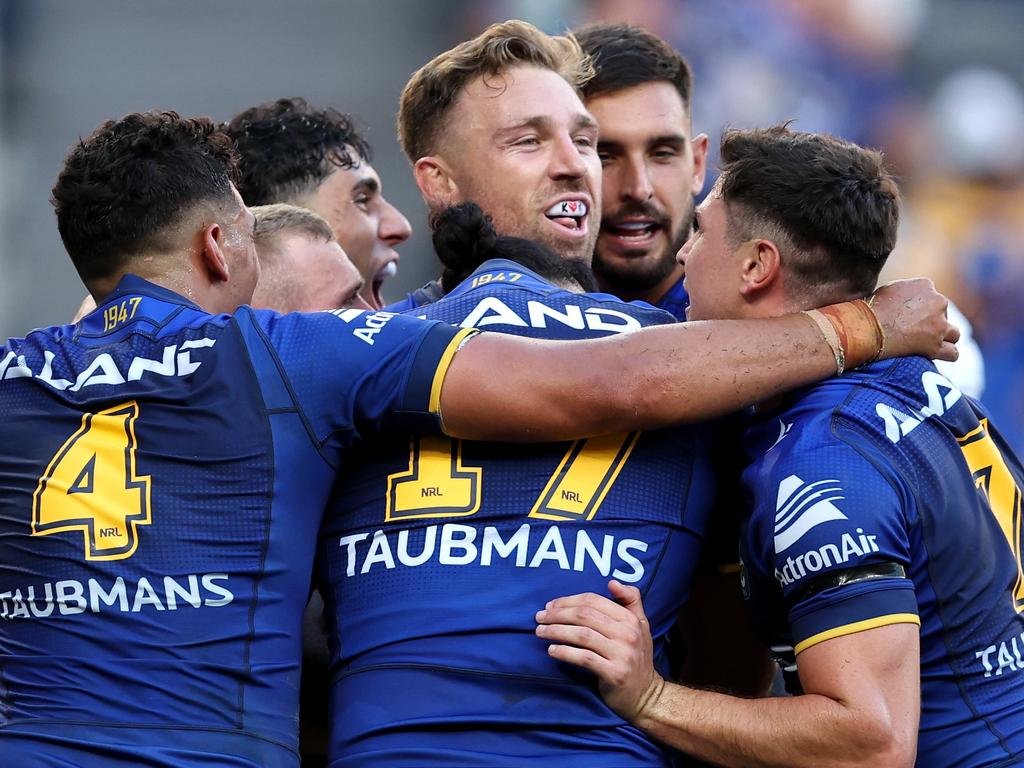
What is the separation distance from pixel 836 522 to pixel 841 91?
14.4m

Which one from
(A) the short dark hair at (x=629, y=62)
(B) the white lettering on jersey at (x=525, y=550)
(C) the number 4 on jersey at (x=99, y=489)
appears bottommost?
(B) the white lettering on jersey at (x=525, y=550)

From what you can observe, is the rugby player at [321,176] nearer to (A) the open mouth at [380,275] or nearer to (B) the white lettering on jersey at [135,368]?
(A) the open mouth at [380,275]

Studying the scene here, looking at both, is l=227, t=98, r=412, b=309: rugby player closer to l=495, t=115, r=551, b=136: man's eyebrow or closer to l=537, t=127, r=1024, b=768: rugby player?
l=495, t=115, r=551, b=136: man's eyebrow

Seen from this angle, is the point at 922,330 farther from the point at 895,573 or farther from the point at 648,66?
the point at 648,66

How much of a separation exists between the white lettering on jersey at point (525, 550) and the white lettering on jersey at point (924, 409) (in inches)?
28.6

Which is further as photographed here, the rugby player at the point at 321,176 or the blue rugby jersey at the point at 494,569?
the rugby player at the point at 321,176

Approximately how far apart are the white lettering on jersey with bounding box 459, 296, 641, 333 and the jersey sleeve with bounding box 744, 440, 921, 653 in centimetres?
63

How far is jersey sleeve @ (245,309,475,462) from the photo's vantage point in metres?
3.60

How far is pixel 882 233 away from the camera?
3854mm

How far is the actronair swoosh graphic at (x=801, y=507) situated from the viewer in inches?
135

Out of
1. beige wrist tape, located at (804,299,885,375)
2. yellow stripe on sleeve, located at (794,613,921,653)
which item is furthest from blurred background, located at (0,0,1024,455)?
yellow stripe on sleeve, located at (794,613,921,653)

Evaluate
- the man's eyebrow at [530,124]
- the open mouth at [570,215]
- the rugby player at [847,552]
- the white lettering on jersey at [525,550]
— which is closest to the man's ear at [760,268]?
the rugby player at [847,552]

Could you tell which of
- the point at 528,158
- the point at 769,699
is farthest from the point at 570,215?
the point at 769,699

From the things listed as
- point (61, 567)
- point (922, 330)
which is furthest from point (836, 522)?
point (61, 567)
